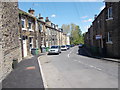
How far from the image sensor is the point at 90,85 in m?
5.95

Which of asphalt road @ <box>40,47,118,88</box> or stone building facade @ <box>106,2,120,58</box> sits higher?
stone building facade @ <box>106,2,120,58</box>

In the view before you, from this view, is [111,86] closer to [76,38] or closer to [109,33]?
[109,33]

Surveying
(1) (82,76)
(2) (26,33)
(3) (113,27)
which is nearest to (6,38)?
(1) (82,76)

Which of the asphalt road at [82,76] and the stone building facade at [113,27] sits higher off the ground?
the stone building facade at [113,27]

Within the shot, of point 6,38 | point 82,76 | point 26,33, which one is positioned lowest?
point 82,76

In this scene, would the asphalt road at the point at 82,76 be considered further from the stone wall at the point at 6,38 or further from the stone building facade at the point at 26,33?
the stone building facade at the point at 26,33

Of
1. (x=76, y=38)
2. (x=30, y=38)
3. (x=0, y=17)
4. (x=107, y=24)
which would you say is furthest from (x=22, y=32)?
(x=76, y=38)

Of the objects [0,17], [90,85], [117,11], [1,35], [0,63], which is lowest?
[90,85]

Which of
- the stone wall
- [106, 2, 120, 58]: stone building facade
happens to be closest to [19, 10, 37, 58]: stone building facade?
the stone wall

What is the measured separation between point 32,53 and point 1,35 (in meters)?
13.3

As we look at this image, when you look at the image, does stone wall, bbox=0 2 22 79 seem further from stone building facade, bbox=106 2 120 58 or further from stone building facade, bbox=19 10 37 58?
stone building facade, bbox=106 2 120 58

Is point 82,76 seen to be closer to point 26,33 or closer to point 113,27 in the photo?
point 113,27

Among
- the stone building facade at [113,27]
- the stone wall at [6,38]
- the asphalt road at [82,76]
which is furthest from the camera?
the stone building facade at [113,27]

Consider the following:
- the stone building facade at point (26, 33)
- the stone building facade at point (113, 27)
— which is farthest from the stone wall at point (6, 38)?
the stone building facade at point (113, 27)
